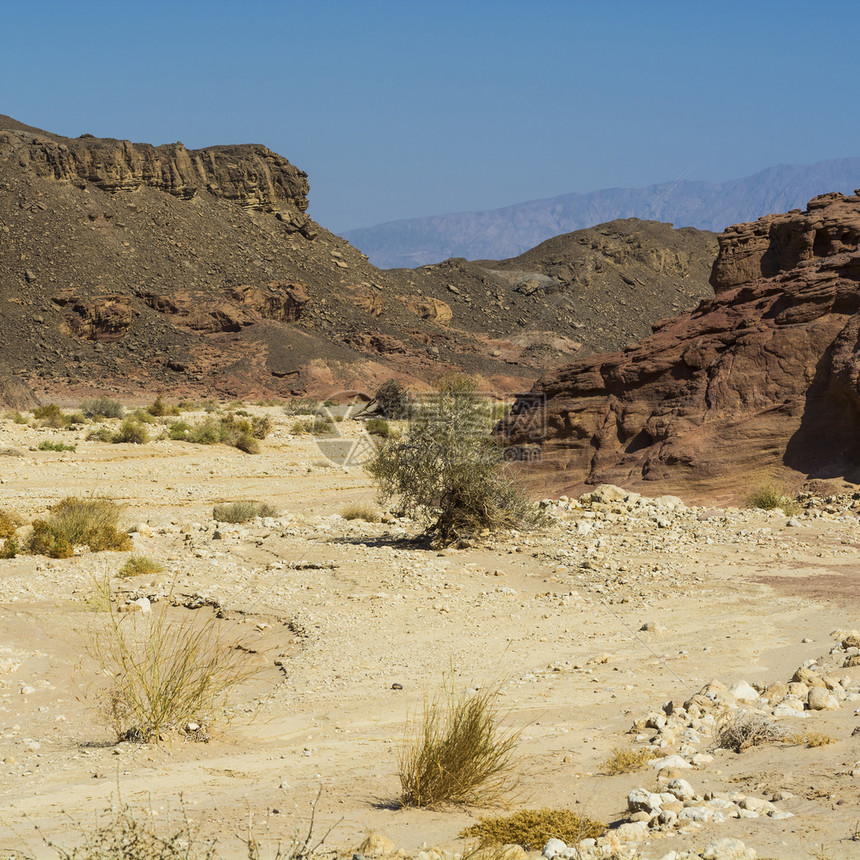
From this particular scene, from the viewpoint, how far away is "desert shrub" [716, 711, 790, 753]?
5027 millimetres

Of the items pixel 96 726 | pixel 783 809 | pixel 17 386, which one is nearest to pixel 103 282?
pixel 17 386

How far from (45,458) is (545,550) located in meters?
14.4

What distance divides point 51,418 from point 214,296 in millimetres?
28144

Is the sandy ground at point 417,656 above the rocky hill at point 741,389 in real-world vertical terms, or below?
below

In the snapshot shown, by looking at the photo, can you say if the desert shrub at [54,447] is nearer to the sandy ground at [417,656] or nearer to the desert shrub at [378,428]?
the sandy ground at [417,656]

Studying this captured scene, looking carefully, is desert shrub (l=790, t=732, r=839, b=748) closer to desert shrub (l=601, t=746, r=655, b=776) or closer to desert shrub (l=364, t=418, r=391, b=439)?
desert shrub (l=601, t=746, r=655, b=776)

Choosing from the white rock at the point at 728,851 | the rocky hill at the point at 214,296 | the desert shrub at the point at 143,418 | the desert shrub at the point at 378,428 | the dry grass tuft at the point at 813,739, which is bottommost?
the dry grass tuft at the point at 813,739

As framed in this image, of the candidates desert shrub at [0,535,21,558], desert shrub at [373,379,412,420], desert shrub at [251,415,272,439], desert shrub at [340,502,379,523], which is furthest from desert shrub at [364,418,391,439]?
desert shrub at [0,535,21,558]

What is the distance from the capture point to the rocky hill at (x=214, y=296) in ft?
163

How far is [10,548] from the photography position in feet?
38.1

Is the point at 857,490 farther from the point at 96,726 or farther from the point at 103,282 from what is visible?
the point at 103,282

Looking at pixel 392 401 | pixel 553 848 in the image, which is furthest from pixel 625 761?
pixel 392 401

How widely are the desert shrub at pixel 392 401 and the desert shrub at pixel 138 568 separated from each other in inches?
949

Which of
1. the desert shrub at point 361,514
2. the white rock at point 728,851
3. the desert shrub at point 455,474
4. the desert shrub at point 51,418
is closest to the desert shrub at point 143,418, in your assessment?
the desert shrub at point 51,418
